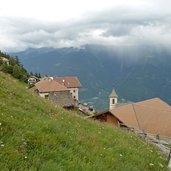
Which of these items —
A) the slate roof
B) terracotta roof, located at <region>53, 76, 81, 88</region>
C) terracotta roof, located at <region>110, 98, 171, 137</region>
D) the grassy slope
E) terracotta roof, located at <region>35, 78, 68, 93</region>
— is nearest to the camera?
the grassy slope

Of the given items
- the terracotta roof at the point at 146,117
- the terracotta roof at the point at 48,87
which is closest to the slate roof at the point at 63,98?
the terracotta roof at the point at 48,87

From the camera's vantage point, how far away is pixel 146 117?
64125 mm

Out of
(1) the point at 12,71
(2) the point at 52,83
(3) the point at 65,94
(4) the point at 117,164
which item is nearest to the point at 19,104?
(4) the point at 117,164

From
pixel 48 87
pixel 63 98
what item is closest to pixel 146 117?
pixel 63 98

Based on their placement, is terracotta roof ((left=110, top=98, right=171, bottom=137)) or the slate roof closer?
terracotta roof ((left=110, top=98, right=171, bottom=137))

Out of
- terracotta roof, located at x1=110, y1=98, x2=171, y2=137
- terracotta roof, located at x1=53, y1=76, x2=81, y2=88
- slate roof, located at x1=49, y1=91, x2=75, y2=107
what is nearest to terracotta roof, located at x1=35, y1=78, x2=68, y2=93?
slate roof, located at x1=49, y1=91, x2=75, y2=107

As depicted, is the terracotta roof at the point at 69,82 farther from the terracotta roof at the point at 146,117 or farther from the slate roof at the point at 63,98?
the terracotta roof at the point at 146,117

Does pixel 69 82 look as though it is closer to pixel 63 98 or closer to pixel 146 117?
pixel 63 98

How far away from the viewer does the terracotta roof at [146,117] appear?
6078 centimetres

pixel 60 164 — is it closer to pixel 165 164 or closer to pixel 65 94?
pixel 165 164

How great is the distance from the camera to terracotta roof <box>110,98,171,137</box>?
2393 inches

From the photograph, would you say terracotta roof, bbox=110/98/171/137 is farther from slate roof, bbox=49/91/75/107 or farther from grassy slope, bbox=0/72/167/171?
grassy slope, bbox=0/72/167/171

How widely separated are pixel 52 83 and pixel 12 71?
16245 millimetres

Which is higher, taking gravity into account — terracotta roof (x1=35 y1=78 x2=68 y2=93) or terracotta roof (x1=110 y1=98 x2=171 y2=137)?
terracotta roof (x1=35 y1=78 x2=68 y2=93)
